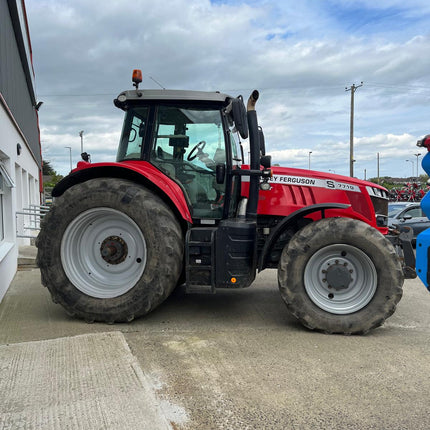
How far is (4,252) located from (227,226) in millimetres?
3386

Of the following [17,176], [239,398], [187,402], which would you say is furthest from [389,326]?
[17,176]

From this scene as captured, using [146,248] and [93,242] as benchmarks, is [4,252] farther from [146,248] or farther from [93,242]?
[146,248]

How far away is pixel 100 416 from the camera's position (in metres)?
2.61

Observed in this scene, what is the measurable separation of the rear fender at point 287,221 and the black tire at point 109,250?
0.90 meters

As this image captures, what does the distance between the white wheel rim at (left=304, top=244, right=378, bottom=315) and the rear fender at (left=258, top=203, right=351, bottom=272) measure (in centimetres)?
42

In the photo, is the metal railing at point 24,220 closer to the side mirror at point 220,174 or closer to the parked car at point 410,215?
the side mirror at point 220,174

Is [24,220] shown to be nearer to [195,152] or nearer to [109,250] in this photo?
[109,250]

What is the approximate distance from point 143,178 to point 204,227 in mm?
854

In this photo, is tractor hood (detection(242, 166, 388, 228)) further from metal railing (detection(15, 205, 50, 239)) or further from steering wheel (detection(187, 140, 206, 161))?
metal railing (detection(15, 205, 50, 239))

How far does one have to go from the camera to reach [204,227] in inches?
185

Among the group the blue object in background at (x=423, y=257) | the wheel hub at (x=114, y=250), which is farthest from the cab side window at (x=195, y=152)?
the blue object in background at (x=423, y=257)

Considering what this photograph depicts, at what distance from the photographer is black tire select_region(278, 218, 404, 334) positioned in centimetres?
422

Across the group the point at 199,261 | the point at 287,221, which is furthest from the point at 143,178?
the point at 287,221

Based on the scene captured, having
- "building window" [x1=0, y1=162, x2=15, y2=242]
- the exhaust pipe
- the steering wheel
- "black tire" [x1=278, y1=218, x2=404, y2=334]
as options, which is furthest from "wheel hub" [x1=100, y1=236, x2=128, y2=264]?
"building window" [x1=0, y1=162, x2=15, y2=242]
